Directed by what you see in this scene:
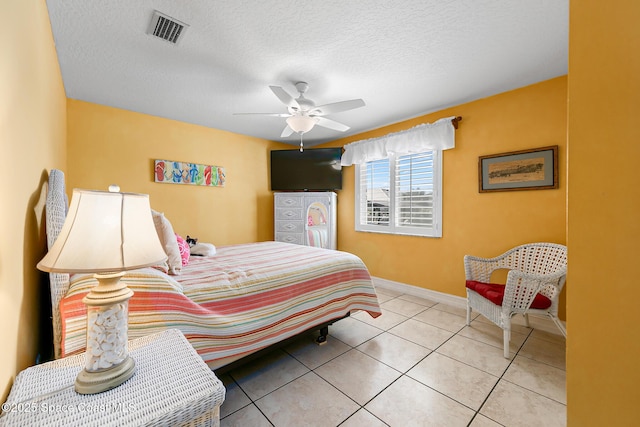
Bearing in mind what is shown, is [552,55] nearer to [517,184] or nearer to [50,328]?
[517,184]

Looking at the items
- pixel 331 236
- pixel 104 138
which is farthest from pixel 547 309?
pixel 104 138

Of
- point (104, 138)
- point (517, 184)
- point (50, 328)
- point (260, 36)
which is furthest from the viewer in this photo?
point (104, 138)

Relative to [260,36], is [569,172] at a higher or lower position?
lower

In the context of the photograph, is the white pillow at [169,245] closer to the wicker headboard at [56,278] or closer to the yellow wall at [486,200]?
the wicker headboard at [56,278]

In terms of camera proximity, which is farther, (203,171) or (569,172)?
(203,171)

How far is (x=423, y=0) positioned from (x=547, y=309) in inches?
101

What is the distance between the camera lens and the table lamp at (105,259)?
2.55 feet

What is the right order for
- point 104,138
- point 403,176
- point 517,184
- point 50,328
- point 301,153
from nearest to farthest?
1. point 50,328
2. point 517,184
3. point 104,138
4. point 403,176
5. point 301,153

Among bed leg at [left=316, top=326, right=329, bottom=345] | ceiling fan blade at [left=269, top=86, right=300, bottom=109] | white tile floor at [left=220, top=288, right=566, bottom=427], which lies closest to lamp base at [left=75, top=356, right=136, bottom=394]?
white tile floor at [left=220, top=288, right=566, bottom=427]

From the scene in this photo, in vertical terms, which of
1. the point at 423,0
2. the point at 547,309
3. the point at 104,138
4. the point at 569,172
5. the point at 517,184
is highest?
the point at 423,0

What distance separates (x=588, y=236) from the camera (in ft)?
2.55

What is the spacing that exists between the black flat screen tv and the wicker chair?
2529mm

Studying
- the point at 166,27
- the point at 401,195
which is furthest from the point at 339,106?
the point at 401,195

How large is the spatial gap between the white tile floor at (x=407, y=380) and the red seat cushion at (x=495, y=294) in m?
0.41
